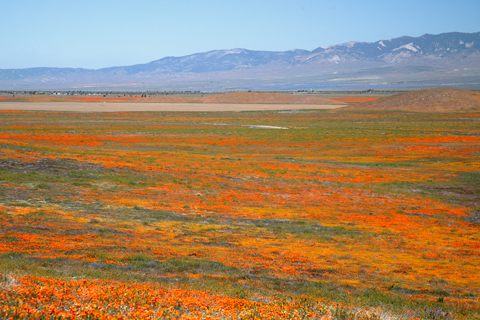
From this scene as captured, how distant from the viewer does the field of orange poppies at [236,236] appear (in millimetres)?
9781

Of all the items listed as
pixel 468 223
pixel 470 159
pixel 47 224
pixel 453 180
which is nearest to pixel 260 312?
pixel 47 224

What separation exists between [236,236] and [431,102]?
362 ft

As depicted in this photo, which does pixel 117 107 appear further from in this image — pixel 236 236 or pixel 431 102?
pixel 236 236

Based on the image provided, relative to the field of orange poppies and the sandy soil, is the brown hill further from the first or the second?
the field of orange poppies

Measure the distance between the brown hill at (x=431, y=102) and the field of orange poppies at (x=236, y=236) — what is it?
71.6 meters

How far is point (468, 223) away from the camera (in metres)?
22.9

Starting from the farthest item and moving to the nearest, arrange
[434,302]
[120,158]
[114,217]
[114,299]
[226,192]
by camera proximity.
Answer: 1. [120,158]
2. [226,192]
3. [114,217]
4. [434,302]
5. [114,299]

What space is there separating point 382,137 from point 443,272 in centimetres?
4999

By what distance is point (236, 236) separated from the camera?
19.2 metres

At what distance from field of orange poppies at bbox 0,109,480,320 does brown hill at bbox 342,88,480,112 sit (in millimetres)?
71559

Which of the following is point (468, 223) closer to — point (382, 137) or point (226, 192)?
point (226, 192)

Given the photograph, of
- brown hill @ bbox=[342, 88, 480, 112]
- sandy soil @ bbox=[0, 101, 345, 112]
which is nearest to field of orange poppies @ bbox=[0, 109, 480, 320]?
brown hill @ bbox=[342, 88, 480, 112]

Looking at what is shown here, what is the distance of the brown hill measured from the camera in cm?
11125

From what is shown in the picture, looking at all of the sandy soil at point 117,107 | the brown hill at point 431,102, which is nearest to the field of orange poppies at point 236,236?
the brown hill at point 431,102
